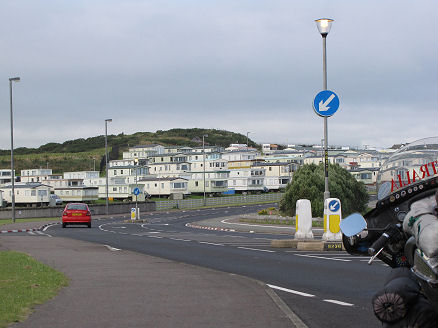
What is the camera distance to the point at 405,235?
4.30 m

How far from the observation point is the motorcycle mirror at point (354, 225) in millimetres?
4352

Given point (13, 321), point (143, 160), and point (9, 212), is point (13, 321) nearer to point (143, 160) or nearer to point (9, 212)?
point (9, 212)

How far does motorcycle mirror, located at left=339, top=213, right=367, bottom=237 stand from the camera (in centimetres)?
435

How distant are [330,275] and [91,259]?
6.01 metres

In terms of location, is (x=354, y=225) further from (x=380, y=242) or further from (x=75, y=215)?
(x=75, y=215)

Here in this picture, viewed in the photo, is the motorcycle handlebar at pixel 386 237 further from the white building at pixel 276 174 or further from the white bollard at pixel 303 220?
the white building at pixel 276 174

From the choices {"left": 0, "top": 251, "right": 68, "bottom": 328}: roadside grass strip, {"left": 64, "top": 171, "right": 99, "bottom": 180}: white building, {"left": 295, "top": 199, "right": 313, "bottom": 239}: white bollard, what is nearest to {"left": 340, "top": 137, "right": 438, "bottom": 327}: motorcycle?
{"left": 0, "top": 251, "right": 68, "bottom": 328}: roadside grass strip

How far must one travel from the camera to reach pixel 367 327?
7461 millimetres

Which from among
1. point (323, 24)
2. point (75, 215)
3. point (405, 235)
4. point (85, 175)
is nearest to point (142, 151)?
point (85, 175)

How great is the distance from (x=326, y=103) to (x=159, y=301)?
12.4m

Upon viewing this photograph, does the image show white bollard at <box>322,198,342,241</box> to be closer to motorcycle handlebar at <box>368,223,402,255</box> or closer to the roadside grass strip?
the roadside grass strip

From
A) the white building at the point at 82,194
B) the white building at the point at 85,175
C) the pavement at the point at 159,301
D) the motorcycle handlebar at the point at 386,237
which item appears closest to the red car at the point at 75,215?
the pavement at the point at 159,301

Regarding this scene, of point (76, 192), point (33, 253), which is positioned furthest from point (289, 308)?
point (76, 192)

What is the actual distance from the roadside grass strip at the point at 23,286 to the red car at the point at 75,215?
26.5 meters
